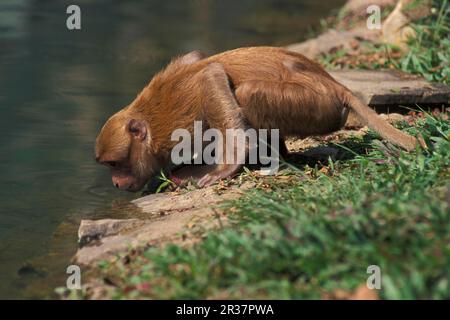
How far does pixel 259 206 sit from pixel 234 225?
0.91ft

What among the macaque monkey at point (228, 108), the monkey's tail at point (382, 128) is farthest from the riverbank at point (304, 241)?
the macaque monkey at point (228, 108)

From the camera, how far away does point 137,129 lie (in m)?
7.05

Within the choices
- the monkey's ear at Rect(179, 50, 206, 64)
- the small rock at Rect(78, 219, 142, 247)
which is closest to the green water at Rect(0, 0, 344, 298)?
the small rock at Rect(78, 219, 142, 247)

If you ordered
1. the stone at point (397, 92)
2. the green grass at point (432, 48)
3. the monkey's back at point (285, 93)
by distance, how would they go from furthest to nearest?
1. the green grass at point (432, 48)
2. the stone at point (397, 92)
3. the monkey's back at point (285, 93)

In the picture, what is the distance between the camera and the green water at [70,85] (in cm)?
654

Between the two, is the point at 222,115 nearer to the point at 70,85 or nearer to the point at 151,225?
the point at 151,225

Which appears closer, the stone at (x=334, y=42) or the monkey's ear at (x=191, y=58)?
the monkey's ear at (x=191, y=58)

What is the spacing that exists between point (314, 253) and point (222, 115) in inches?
99.0

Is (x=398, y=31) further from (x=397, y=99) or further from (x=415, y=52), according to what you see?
(x=397, y=99)

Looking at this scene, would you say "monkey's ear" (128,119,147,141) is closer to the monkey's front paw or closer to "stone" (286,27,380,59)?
the monkey's front paw

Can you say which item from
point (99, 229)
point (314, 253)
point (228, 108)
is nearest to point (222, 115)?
point (228, 108)

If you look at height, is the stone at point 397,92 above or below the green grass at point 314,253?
above

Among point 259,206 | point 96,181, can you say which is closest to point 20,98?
point 96,181

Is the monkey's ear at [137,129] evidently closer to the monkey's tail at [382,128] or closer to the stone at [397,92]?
the monkey's tail at [382,128]
